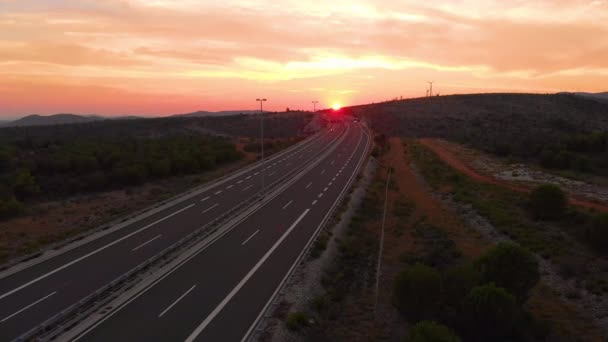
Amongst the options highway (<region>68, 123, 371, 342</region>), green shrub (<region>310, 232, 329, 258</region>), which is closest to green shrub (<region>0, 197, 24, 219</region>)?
highway (<region>68, 123, 371, 342</region>)

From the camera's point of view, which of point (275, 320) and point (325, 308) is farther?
point (325, 308)

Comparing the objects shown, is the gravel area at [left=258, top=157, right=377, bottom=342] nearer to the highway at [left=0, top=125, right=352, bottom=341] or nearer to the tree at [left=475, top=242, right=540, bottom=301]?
the highway at [left=0, top=125, right=352, bottom=341]

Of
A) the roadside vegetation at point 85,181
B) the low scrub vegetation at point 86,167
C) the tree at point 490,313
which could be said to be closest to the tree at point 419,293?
the tree at point 490,313

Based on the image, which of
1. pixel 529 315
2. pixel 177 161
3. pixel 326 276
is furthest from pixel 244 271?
pixel 177 161

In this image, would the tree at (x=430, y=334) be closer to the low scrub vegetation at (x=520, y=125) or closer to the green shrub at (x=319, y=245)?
the green shrub at (x=319, y=245)

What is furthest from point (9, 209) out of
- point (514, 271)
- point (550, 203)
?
point (550, 203)

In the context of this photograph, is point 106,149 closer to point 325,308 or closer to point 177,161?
point 177,161
